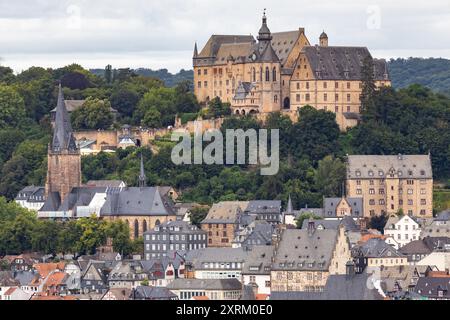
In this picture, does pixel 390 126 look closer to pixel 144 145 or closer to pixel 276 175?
pixel 276 175

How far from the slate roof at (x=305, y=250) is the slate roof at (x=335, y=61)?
21793mm

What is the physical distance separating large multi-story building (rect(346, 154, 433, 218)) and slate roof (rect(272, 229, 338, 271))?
15096mm

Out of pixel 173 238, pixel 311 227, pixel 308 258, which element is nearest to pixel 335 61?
pixel 173 238

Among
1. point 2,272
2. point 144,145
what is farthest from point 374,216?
Result: point 2,272

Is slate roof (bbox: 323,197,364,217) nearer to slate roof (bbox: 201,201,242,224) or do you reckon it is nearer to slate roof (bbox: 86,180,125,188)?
slate roof (bbox: 201,201,242,224)

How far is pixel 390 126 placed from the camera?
250 ft

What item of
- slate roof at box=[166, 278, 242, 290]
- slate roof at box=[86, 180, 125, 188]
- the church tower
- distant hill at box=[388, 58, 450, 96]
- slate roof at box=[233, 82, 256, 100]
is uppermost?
distant hill at box=[388, 58, 450, 96]

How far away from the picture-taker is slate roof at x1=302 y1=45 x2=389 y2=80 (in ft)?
250

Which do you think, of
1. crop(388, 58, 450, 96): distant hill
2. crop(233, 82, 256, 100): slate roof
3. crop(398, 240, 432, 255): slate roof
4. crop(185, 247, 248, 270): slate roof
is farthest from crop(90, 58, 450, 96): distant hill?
crop(185, 247, 248, 270): slate roof

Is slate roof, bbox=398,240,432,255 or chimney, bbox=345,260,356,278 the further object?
slate roof, bbox=398,240,432,255

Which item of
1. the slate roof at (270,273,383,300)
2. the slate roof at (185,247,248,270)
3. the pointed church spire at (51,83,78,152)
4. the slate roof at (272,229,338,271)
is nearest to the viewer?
the slate roof at (270,273,383,300)

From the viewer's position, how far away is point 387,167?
71.2 metres

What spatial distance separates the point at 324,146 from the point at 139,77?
22981 millimetres

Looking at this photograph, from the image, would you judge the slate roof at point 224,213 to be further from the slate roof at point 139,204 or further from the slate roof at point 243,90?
the slate roof at point 243,90
